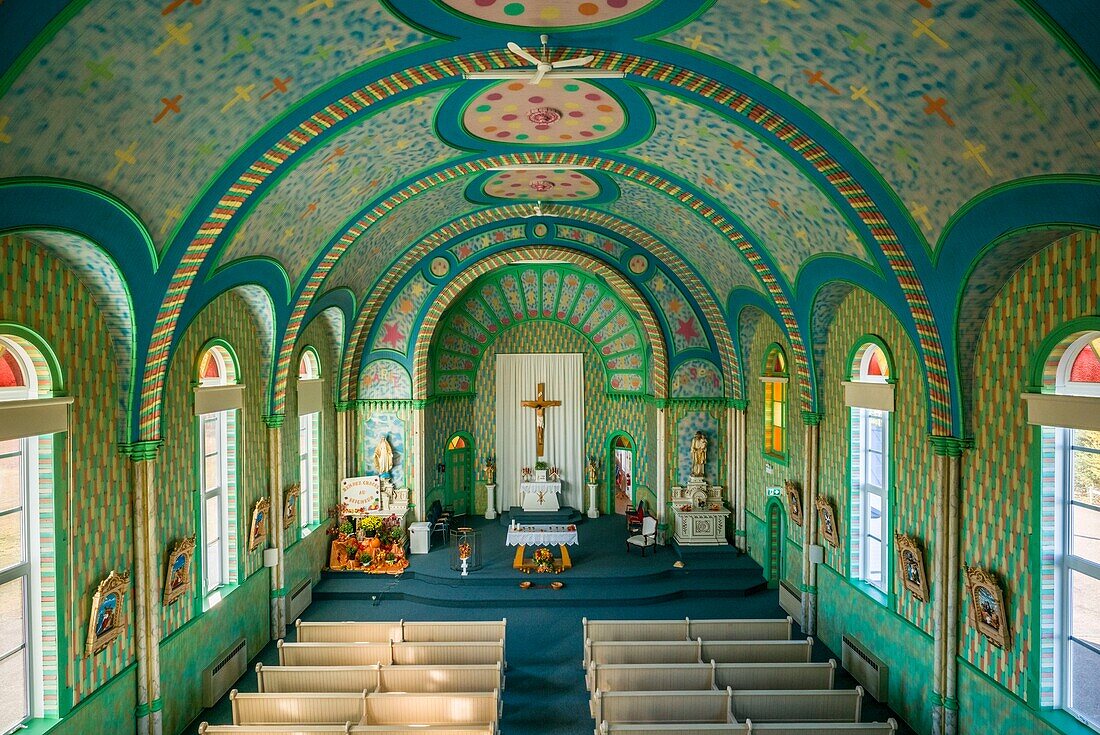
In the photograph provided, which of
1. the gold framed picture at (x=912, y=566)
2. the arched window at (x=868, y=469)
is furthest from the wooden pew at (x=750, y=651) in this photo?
the arched window at (x=868, y=469)

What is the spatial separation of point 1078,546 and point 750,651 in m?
4.91

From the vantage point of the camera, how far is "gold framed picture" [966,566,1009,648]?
9.62 metres

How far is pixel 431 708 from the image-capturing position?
34.9ft

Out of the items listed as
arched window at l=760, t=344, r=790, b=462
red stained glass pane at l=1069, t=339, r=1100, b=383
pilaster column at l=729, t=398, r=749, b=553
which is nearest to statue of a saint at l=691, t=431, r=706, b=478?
pilaster column at l=729, t=398, r=749, b=553

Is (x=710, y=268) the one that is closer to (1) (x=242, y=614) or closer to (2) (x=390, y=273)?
(2) (x=390, y=273)

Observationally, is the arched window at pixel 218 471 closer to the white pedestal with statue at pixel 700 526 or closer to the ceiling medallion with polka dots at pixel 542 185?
the ceiling medallion with polka dots at pixel 542 185

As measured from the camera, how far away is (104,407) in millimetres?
9875

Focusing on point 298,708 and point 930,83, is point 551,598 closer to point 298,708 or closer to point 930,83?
point 298,708

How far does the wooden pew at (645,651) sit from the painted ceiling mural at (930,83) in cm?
696

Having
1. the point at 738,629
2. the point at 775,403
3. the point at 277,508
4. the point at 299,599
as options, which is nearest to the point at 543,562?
the point at 299,599

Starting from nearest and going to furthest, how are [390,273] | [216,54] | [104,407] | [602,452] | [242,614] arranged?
[216,54]
[104,407]
[242,614]
[390,273]
[602,452]

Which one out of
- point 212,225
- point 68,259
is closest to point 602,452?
point 212,225

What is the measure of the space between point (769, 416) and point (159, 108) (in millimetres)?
14848

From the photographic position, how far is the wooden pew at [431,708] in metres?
10.5
